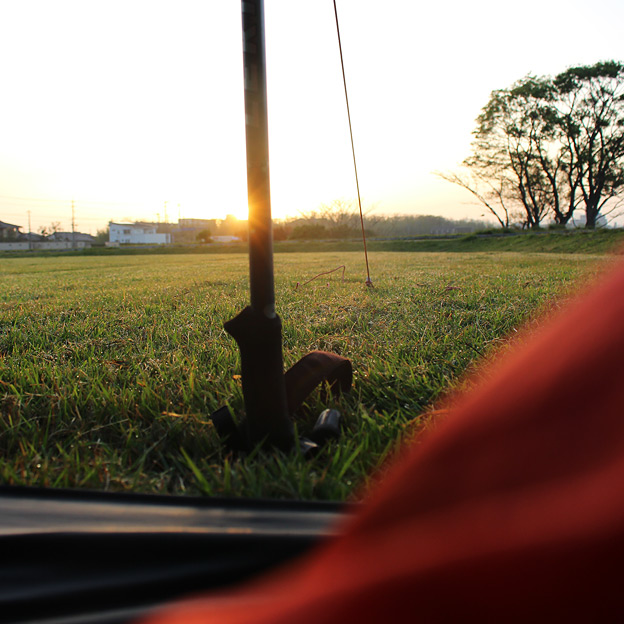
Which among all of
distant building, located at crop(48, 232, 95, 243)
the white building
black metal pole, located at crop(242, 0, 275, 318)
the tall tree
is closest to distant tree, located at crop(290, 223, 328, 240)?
the tall tree

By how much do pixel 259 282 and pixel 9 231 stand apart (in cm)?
6419

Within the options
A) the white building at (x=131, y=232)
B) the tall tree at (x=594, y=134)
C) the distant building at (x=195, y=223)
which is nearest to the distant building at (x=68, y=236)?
the white building at (x=131, y=232)

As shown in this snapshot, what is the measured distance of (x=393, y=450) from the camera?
0.76 metres

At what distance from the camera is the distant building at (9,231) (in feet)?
166

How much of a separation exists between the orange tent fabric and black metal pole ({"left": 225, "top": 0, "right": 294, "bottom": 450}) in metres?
0.35

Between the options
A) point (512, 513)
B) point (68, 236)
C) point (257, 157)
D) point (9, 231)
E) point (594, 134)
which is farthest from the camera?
point (68, 236)

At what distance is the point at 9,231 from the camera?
170ft

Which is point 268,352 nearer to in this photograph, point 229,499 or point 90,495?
point 229,499

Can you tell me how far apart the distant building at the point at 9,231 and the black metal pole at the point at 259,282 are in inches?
2377

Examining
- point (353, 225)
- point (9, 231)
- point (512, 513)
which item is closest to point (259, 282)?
point (512, 513)

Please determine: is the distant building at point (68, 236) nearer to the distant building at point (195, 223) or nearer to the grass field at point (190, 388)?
the distant building at point (195, 223)

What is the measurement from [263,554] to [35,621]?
243 mm

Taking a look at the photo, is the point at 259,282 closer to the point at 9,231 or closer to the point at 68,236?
the point at 9,231

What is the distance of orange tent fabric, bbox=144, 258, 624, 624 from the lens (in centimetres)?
26
